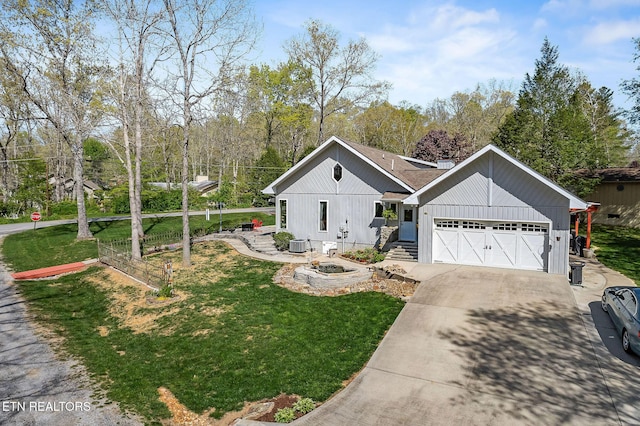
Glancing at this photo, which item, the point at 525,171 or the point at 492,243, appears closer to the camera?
the point at 525,171

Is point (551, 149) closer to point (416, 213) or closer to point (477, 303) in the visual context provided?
point (416, 213)

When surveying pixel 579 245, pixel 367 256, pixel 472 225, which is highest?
pixel 472 225

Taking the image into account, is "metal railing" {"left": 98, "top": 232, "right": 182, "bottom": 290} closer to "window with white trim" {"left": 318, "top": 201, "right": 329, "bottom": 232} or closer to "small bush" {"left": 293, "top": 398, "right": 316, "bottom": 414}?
"window with white trim" {"left": 318, "top": 201, "right": 329, "bottom": 232}


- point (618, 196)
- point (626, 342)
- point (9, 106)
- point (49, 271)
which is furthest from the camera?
point (9, 106)

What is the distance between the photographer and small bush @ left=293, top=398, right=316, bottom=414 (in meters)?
7.73

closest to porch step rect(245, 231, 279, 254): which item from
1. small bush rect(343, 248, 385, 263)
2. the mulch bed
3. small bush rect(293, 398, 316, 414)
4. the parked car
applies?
small bush rect(343, 248, 385, 263)

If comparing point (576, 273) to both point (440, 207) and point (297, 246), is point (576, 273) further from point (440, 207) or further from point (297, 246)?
point (297, 246)

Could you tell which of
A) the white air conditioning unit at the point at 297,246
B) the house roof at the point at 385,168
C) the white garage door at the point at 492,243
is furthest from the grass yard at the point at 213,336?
the house roof at the point at 385,168

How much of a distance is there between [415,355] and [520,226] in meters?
9.37

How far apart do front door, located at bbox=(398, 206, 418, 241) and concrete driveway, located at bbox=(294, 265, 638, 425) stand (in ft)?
21.8

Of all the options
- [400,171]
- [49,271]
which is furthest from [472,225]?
[49,271]

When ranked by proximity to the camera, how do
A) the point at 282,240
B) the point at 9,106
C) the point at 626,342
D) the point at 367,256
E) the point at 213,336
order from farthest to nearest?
1. the point at 9,106
2. the point at 282,240
3. the point at 367,256
4. the point at 213,336
5. the point at 626,342

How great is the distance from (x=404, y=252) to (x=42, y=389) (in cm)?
1467

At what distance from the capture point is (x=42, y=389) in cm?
896
